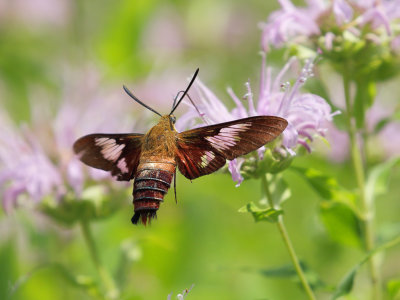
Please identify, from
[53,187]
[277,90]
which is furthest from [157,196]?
[53,187]

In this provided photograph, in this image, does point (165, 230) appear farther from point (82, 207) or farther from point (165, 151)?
point (165, 151)

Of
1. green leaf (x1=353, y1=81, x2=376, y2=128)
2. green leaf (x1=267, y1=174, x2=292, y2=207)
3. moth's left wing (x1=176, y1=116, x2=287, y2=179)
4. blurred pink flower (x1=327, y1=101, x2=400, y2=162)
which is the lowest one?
green leaf (x1=267, y1=174, x2=292, y2=207)

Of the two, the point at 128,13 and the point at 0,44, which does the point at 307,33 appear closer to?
the point at 128,13

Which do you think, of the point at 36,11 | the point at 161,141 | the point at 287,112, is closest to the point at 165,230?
the point at 161,141

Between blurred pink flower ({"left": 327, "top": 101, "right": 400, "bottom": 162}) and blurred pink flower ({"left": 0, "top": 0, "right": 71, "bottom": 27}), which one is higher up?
blurred pink flower ({"left": 0, "top": 0, "right": 71, "bottom": 27})

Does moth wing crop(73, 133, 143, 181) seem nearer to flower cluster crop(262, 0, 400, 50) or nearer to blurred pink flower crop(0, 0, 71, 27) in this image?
flower cluster crop(262, 0, 400, 50)

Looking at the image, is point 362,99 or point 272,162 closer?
point 272,162

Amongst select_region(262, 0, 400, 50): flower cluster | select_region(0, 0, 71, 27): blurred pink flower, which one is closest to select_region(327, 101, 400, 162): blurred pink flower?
select_region(262, 0, 400, 50): flower cluster
